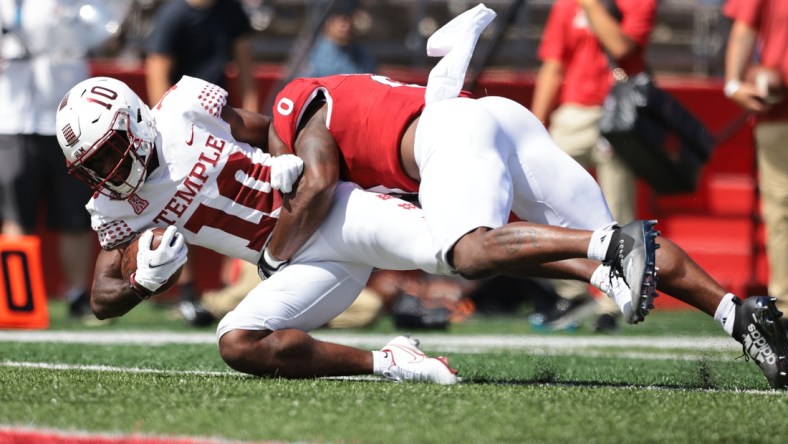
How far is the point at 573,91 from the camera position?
7.96m

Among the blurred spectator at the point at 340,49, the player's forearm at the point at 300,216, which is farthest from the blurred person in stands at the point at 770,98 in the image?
the player's forearm at the point at 300,216

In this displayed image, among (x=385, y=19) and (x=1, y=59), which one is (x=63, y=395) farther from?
(x=385, y=19)

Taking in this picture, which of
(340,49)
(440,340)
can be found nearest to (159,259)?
(440,340)

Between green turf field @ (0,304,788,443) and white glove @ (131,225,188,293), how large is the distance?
340mm

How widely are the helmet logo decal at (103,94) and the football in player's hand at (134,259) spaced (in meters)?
0.44

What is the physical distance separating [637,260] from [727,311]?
1.70ft

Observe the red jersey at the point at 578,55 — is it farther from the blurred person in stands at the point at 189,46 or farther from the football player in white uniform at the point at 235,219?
the football player in white uniform at the point at 235,219

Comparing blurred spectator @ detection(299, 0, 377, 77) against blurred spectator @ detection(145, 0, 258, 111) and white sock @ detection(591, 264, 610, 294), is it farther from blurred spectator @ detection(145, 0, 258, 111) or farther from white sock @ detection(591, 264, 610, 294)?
white sock @ detection(591, 264, 610, 294)

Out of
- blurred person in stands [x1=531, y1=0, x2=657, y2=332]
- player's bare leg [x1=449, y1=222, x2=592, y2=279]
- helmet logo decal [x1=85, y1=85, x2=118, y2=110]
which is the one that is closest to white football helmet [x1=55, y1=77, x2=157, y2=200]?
helmet logo decal [x1=85, y1=85, x2=118, y2=110]

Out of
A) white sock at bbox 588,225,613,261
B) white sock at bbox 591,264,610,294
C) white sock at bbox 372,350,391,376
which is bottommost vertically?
white sock at bbox 372,350,391,376

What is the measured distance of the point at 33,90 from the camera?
25.6 ft

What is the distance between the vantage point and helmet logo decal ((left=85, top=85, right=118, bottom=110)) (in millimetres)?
4215

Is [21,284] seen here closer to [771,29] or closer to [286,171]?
[286,171]

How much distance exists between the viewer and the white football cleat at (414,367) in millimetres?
4336
